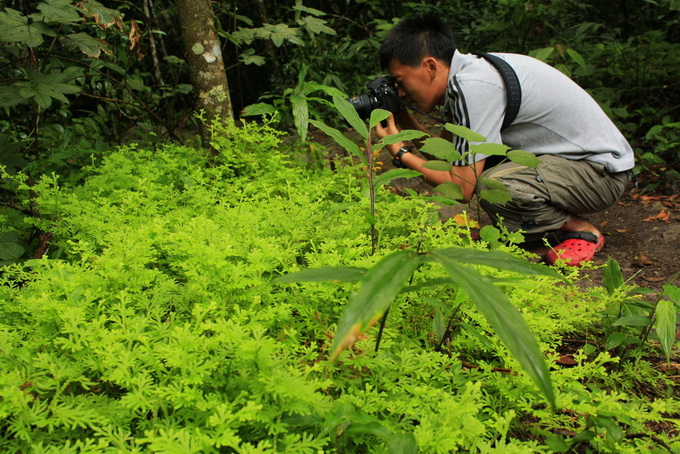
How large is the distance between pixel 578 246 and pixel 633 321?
1359mm

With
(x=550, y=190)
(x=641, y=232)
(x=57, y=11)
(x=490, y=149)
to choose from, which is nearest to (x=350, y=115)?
(x=490, y=149)

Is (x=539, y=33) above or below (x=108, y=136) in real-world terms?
above

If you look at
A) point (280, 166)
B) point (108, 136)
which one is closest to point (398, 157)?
point (280, 166)

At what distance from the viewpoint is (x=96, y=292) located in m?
1.26

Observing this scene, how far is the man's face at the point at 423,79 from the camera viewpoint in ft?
8.95

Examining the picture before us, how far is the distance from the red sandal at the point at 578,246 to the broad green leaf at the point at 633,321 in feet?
3.78

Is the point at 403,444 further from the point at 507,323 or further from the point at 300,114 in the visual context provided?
the point at 300,114

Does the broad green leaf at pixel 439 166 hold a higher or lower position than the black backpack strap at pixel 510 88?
lower

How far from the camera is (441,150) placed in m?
1.84

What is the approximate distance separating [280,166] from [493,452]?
6.82ft

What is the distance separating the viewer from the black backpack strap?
2.56 meters

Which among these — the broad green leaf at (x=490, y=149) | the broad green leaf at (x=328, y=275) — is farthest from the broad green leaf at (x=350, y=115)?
the broad green leaf at (x=328, y=275)

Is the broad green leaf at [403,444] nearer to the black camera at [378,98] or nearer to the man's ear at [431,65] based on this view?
the black camera at [378,98]

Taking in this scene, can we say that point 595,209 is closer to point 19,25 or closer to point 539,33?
point 19,25
